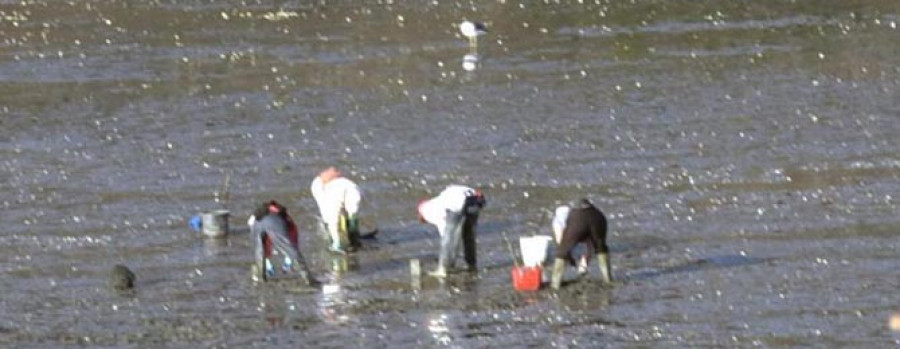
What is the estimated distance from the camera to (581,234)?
69.1 feet

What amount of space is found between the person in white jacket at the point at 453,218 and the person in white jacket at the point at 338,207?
125 cm

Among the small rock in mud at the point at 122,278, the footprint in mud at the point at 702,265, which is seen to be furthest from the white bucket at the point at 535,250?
the small rock in mud at the point at 122,278

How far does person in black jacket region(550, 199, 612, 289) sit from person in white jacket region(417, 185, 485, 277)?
1.27 metres

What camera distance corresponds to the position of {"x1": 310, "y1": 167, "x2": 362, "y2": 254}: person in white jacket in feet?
77.2

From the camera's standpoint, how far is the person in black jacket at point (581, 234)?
21078mm

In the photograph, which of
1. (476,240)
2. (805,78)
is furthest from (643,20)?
(476,240)

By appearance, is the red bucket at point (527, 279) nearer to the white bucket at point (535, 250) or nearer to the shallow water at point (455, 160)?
the shallow water at point (455, 160)

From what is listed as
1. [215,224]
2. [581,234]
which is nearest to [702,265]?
[581,234]

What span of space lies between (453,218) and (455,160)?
25.6 feet

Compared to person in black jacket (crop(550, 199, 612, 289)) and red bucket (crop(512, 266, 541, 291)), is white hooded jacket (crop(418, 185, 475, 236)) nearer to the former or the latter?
red bucket (crop(512, 266, 541, 291))

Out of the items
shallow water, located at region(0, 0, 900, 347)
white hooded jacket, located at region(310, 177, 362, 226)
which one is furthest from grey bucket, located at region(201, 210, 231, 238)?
white hooded jacket, located at region(310, 177, 362, 226)

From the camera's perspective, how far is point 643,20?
138 feet

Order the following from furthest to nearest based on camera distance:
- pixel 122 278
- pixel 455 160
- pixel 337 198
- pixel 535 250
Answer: pixel 455 160 < pixel 337 198 < pixel 122 278 < pixel 535 250

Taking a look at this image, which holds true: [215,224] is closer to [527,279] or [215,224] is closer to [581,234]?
[527,279]
